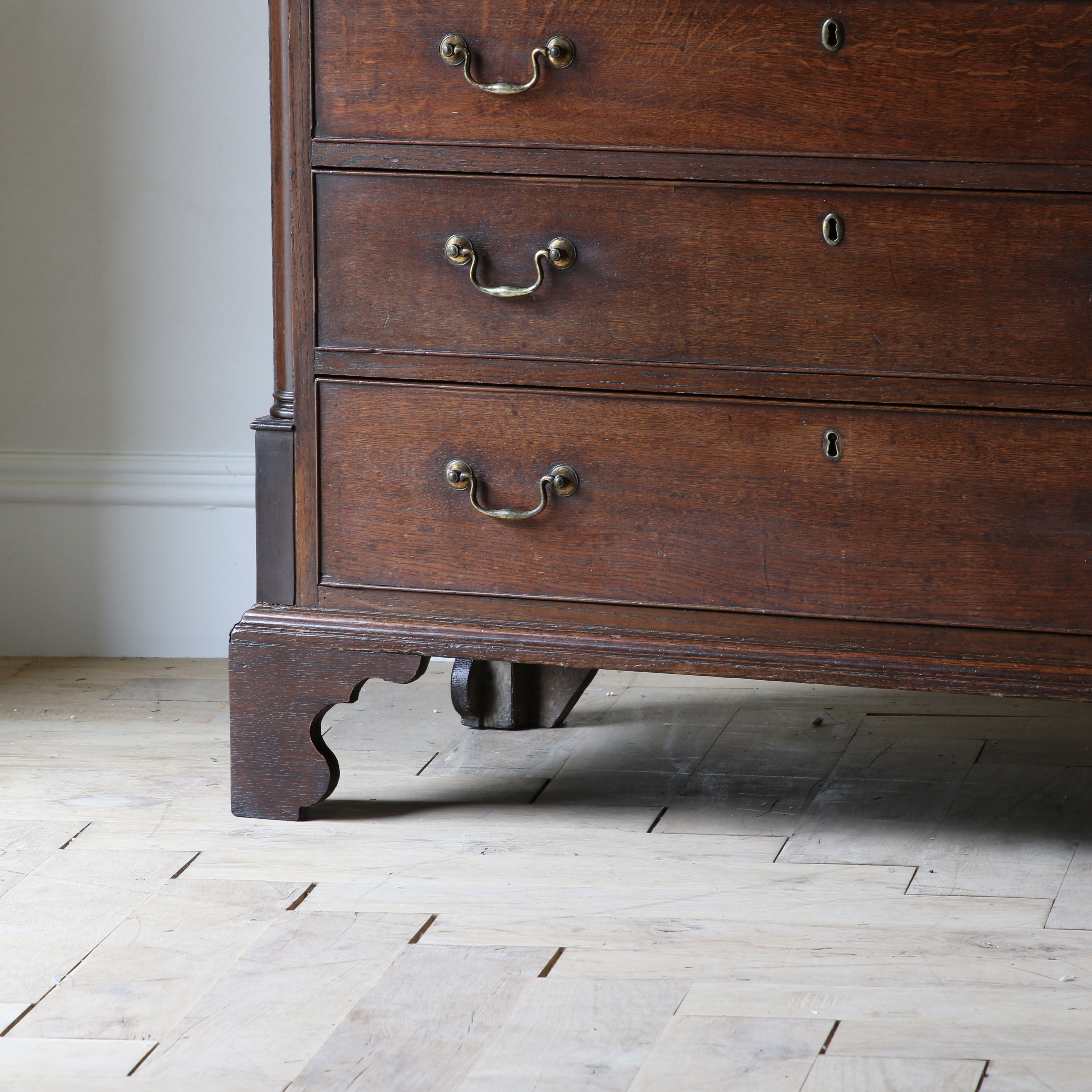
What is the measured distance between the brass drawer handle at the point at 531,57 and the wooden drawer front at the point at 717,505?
259mm

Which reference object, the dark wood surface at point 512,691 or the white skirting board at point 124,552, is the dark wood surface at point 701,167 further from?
the white skirting board at point 124,552

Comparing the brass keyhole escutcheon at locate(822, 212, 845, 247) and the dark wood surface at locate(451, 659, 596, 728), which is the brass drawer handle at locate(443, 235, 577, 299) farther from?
the dark wood surface at locate(451, 659, 596, 728)

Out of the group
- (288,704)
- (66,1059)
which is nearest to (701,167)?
(288,704)

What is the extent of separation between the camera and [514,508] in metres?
1.45

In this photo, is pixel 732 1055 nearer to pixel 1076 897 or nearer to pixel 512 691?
pixel 1076 897

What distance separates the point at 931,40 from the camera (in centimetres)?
129

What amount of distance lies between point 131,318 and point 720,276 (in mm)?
970

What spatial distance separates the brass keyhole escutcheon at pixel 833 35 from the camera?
1.30m

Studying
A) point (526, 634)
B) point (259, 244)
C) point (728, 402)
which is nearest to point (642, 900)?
point (526, 634)

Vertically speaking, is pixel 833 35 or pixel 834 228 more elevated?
pixel 833 35

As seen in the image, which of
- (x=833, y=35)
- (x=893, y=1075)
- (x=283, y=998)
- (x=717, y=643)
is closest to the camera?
(x=893, y=1075)

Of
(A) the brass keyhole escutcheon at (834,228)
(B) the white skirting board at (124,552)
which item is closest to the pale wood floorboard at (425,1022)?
(A) the brass keyhole escutcheon at (834,228)

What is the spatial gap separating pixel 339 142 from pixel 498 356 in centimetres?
24

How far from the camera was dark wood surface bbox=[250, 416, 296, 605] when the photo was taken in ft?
4.92
